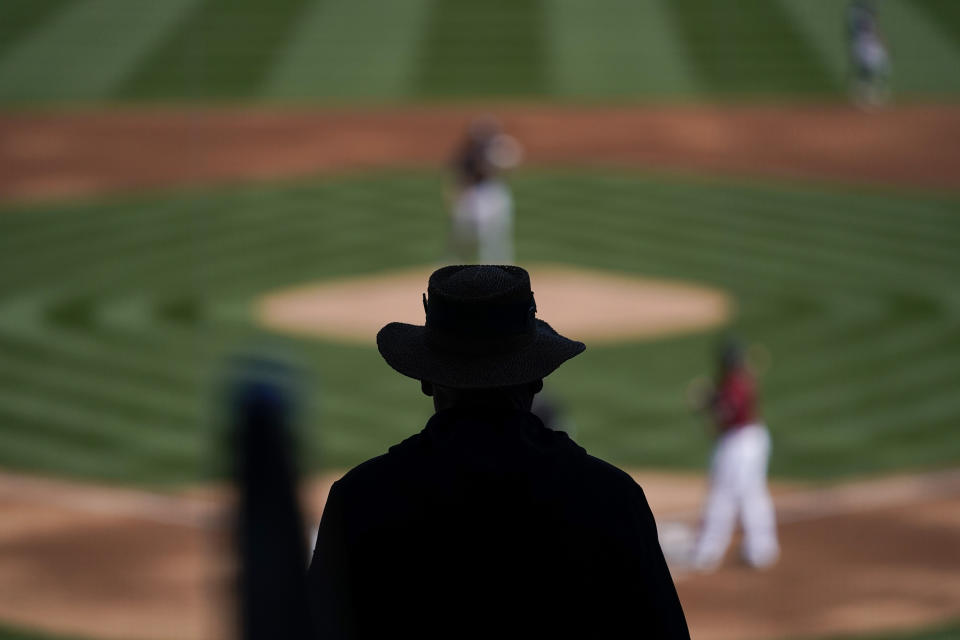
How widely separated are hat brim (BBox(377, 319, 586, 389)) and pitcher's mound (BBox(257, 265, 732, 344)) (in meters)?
14.4

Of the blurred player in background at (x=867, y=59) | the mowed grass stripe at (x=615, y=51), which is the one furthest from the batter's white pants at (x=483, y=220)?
the blurred player in background at (x=867, y=59)

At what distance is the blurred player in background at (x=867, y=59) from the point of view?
1135 inches

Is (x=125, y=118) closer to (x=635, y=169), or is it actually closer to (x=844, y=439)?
(x=635, y=169)

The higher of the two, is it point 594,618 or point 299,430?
point 299,430

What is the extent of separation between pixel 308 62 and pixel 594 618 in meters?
30.8

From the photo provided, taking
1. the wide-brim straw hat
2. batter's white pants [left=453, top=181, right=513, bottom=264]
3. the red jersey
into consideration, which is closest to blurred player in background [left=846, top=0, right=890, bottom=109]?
batter's white pants [left=453, top=181, right=513, bottom=264]

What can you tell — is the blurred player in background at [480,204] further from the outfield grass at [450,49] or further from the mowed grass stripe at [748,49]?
the mowed grass stripe at [748,49]

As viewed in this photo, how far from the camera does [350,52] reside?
32.7 metres

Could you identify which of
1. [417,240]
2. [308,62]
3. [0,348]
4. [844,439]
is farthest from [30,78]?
[844,439]

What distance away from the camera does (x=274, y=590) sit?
1316 millimetres

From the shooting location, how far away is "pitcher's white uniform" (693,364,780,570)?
35.6 ft

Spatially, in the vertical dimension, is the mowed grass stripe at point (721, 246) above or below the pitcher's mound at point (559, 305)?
above

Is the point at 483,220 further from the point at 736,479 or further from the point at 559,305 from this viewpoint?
the point at 736,479

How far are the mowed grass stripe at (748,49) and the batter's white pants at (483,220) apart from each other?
11.2 metres
